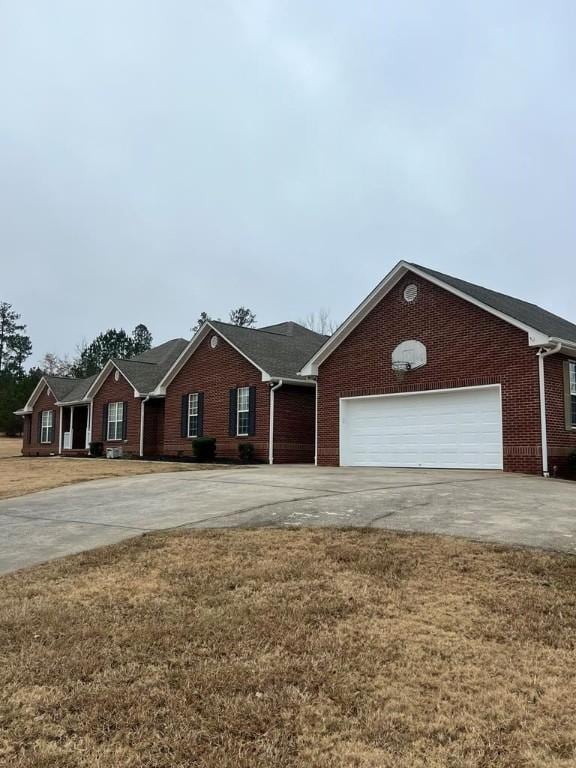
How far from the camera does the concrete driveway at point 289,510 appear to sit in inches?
276

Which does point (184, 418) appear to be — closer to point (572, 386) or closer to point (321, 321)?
point (572, 386)

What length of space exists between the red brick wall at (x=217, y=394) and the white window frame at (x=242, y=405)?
181 millimetres

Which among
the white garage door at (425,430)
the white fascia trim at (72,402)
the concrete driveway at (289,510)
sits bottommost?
the concrete driveway at (289,510)

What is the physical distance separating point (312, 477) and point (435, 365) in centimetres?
549

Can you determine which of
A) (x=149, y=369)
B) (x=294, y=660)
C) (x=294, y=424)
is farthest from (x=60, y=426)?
(x=294, y=660)

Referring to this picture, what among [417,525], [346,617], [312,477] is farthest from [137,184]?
[346,617]

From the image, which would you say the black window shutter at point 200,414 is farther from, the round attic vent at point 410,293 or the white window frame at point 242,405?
the round attic vent at point 410,293

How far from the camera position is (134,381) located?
1147 inches

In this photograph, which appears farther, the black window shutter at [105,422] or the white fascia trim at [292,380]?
the black window shutter at [105,422]

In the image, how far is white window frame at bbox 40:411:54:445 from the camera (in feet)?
125

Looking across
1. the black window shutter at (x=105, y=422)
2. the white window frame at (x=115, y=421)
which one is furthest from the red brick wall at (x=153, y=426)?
the black window shutter at (x=105, y=422)

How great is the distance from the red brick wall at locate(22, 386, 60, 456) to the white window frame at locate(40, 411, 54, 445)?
240 mm

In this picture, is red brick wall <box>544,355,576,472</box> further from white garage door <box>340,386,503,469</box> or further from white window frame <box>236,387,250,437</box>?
white window frame <box>236,387,250,437</box>

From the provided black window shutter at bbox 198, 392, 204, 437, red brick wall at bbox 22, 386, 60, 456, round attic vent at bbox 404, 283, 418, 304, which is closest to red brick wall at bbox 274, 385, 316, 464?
black window shutter at bbox 198, 392, 204, 437
